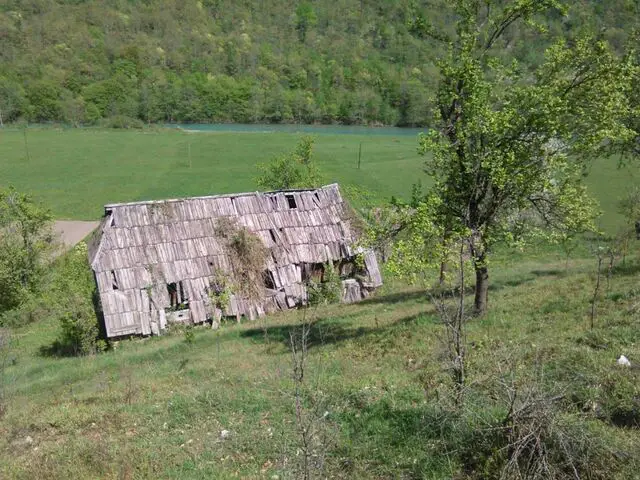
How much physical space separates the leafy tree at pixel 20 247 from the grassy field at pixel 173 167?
1635 cm

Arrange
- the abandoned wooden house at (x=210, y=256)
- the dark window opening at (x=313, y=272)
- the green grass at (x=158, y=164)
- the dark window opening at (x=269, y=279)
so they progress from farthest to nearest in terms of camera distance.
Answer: the green grass at (x=158, y=164), the dark window opening at (x=313, y=272), the dark window opening at (x=269, y=279), the abandoned wooden house at (x=210, y=256)

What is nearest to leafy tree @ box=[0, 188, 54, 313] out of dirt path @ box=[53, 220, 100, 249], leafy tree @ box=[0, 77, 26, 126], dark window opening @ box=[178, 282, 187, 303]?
dark window opening @ box=[178, 282, 187, 303]

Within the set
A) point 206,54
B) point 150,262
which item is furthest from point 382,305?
point 206,54

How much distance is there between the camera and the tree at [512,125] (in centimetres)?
1383

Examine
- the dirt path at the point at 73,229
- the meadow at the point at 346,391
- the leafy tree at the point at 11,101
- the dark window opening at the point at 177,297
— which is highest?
the leafy tree at the point at 11,101

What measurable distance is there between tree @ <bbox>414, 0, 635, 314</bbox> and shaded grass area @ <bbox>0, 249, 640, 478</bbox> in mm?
2804

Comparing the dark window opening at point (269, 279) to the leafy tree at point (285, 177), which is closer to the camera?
the dark window opening at point (269, 279)

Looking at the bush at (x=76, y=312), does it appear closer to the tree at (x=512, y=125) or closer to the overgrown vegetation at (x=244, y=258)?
the overgrown vegetation at (x=244, y=258)

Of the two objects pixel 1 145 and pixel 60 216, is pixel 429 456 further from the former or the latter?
pixel 1 145

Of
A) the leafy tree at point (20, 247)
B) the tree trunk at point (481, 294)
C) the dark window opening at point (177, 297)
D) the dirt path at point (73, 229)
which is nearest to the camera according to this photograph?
the tree trunk at point (481, 294)

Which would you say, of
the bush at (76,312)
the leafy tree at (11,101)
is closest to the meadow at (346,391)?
the bush at (76,312)

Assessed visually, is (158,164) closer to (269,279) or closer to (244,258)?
(244,258)

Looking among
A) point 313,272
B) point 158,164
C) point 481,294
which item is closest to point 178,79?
point 158,164

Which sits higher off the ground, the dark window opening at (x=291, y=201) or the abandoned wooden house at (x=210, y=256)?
the dark window opening at (x=291, y=201)
